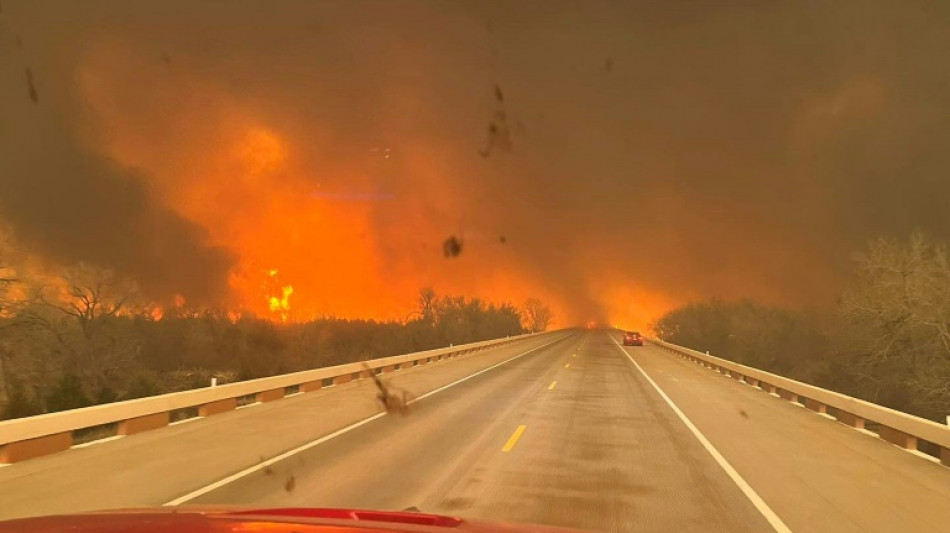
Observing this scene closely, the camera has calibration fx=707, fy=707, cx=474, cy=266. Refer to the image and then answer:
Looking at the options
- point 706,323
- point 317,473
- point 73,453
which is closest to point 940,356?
point 317,473

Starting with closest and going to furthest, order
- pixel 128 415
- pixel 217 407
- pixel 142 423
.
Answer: pixel 128 415, pixel 142 423, pixel 217 407

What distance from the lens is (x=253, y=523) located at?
13.0 feet

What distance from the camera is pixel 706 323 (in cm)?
10869

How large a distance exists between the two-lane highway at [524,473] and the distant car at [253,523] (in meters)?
2.43

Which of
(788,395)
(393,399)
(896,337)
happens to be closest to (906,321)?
(896,337)

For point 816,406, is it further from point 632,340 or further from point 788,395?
point 632,340

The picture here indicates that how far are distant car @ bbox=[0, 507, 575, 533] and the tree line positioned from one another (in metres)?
14.7

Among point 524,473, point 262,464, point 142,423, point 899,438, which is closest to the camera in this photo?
point 524,473

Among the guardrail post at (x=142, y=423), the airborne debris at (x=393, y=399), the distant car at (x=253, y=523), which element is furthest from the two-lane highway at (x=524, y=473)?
the guardrail post at (x=142, y=423)

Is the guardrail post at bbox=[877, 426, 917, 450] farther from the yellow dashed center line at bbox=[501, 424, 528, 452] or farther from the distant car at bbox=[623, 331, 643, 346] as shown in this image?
the distant car at bbox=[623, 331, 643, 346]

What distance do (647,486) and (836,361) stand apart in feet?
139

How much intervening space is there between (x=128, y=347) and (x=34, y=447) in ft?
90.0

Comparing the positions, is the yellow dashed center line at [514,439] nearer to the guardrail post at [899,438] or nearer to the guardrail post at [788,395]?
the guardrail post at [899,438]

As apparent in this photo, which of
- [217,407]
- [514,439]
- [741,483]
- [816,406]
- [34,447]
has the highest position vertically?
[217,407]
